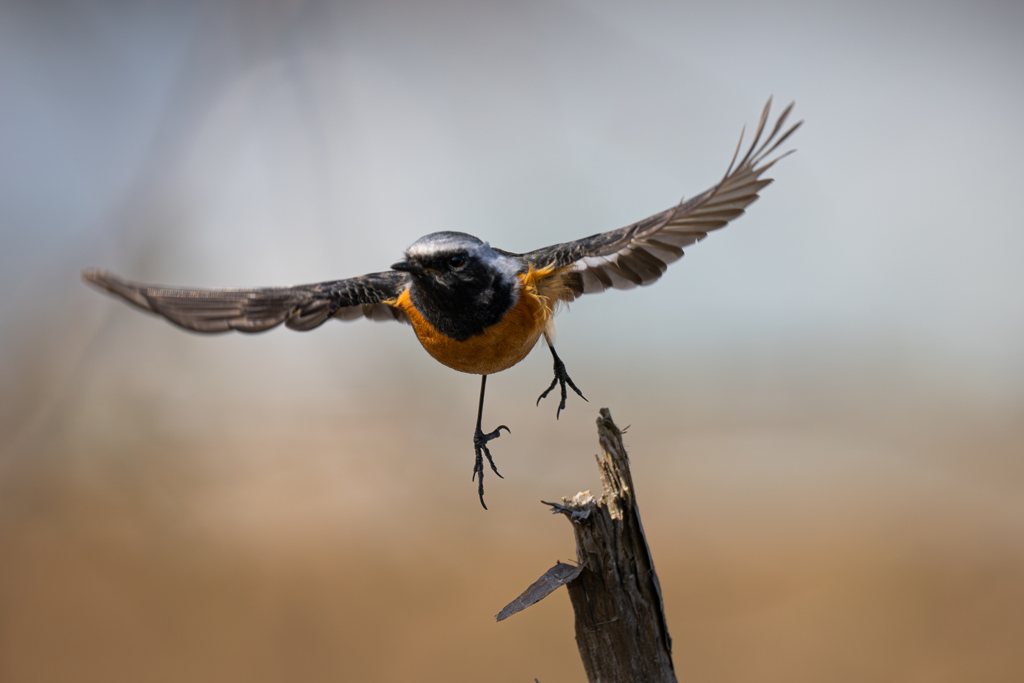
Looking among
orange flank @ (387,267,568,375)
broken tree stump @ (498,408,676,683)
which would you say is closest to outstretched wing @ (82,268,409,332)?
orange flank @ (387,267,568,375)

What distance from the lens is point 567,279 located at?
224 cm

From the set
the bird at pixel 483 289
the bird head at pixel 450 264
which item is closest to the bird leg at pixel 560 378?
the bird at pixel 483 289

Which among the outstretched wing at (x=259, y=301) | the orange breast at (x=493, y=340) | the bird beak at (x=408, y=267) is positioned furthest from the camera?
the outstretched wing at (x=259, y=301)

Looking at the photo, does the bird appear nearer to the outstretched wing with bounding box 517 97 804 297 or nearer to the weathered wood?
the outstretched wing with bounding box 517 97 804 297

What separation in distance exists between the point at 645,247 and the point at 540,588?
1141mm

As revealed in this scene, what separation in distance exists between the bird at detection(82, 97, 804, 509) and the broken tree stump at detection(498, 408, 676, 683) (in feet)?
1.09

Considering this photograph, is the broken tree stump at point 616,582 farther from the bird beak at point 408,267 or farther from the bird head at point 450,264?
the bird beak at point 408,267

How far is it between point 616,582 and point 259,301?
1.58m

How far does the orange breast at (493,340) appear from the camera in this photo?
1.96m

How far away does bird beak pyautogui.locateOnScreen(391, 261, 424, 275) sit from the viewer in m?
1.80

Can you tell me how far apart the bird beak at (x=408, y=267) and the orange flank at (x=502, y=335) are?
0.21 metres

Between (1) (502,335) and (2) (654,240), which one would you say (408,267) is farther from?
(2) (654,240)

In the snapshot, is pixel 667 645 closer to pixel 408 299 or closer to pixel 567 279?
pixel 567 279

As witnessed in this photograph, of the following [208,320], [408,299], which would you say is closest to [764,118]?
[408,299]
